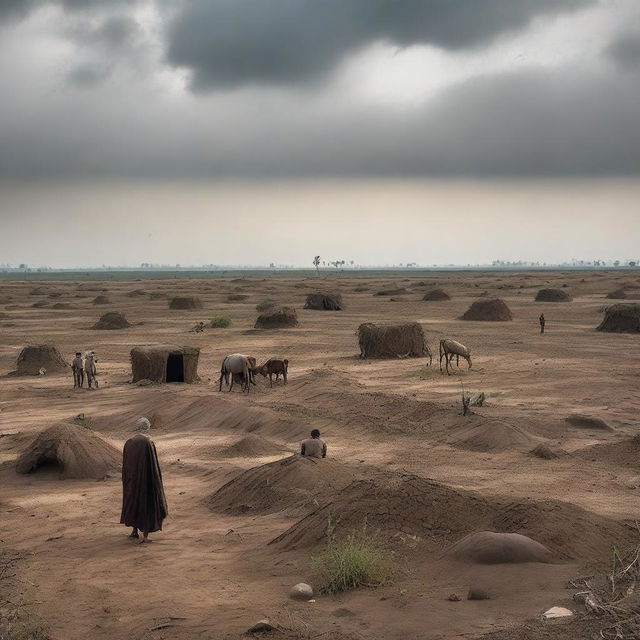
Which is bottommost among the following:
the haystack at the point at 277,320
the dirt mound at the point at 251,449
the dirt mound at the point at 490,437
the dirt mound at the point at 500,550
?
the dirt mound at the point at 251,449

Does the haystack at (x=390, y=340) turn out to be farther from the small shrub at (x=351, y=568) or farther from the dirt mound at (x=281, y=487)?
the small shrub at (x=351, y=568)

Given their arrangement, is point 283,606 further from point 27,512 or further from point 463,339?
point 463,339

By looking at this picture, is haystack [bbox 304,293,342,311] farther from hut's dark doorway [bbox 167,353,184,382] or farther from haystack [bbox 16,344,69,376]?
hut's dark doorway [bbox 167,353,184,382]

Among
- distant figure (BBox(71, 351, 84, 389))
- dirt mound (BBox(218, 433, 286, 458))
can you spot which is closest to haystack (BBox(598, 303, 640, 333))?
distant figure (BBox(71, 351, 84, 389))

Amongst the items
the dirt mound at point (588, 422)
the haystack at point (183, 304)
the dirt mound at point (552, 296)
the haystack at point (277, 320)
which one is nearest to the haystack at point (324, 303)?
the haystack at point (183, 304)

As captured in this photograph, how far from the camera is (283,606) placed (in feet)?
28.3

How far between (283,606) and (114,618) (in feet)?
5.77

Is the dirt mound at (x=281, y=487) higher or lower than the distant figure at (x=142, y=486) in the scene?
lower

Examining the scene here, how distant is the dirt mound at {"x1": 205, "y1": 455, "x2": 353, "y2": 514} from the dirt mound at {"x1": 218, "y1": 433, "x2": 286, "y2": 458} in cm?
263

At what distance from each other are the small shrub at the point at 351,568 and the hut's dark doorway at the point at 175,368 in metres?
16.4

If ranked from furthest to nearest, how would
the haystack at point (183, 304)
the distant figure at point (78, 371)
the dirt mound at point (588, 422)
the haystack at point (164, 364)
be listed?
the haystack at point (183, 304) < the haystack at point (164, 364) < the distant figure at point (78, 371) < the dirt mound at point (588, 422)

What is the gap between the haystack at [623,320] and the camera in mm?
37000

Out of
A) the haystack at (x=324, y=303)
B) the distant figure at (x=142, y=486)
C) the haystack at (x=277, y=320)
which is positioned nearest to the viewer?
the distant figure at (x=142, y=486)

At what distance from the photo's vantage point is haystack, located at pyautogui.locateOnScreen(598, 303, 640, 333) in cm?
3700
